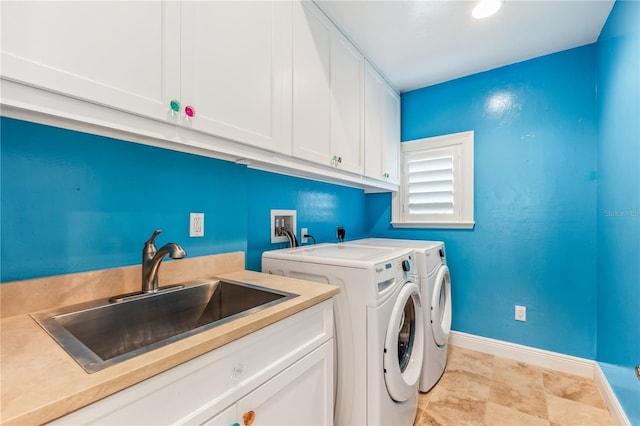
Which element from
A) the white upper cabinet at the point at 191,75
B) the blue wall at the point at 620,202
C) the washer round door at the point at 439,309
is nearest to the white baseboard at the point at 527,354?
the blue wall at the point at 620,202

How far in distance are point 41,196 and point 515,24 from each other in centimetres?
263

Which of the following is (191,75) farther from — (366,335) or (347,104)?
(366,335)

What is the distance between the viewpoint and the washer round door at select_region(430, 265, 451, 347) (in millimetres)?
1841

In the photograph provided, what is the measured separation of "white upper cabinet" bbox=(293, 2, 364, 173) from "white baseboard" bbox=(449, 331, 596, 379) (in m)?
1.80

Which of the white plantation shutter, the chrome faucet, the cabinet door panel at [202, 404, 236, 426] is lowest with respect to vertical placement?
the cabinet door panel at [202, 404, 236, 426]

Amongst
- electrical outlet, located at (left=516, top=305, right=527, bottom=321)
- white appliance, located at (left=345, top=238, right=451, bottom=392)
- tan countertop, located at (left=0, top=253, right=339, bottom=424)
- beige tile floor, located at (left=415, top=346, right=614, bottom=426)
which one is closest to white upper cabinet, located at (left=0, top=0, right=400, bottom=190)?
tan countertop, located at (left=0, top=253, right=339, bottom=424)

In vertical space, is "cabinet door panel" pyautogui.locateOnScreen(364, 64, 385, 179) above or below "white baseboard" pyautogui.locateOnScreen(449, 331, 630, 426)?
above

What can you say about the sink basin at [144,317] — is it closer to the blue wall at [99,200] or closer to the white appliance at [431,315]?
the blue wall at [99,200]

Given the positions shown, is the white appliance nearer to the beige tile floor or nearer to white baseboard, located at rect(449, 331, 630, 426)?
the beige tile floor

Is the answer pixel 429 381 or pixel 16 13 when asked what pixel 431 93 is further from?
pixel 16 13

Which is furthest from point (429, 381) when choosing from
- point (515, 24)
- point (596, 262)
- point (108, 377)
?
point (515, 24)

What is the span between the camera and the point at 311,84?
1574mm

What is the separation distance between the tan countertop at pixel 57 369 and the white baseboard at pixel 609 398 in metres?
2.04

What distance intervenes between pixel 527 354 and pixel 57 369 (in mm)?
2864
